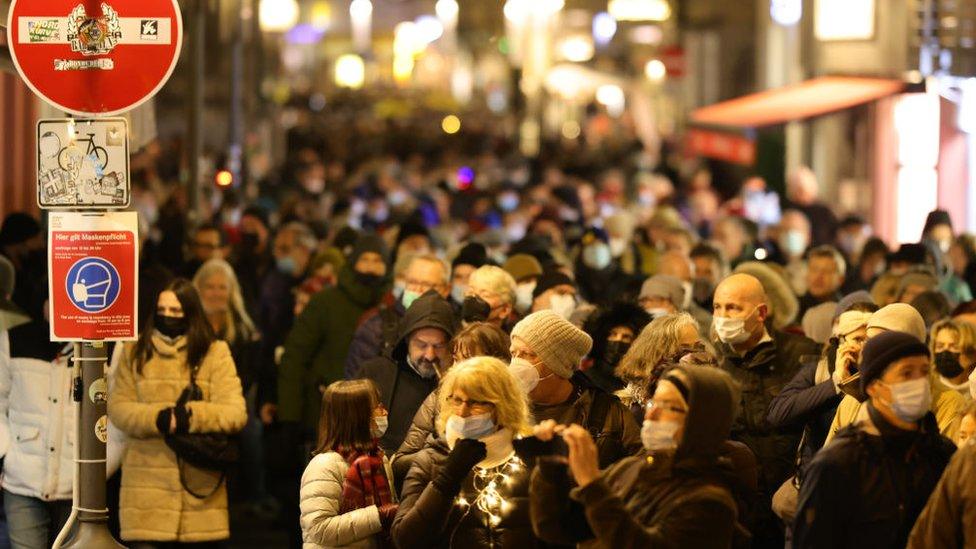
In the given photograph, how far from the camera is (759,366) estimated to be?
9805mm

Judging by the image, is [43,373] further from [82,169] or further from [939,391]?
[939,391]

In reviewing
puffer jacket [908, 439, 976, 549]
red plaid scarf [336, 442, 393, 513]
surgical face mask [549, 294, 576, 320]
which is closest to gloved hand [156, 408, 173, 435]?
red plaid scarf [336, 442, 393, 513]

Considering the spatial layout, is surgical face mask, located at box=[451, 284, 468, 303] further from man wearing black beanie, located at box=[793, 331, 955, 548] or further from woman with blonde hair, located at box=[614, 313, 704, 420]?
man wearing black beanie, located at box=[793, 331, 955, 548]

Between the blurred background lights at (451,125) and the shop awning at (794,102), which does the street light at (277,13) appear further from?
the blurred background lights at (451,125)

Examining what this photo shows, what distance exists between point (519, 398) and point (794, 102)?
19041mm

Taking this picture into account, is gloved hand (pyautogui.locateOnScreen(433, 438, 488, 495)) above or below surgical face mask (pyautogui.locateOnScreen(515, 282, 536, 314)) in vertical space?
above

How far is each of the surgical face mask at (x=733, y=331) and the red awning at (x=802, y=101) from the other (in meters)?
13.3

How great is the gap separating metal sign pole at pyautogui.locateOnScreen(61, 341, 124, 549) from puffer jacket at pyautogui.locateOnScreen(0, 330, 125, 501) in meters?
1.02

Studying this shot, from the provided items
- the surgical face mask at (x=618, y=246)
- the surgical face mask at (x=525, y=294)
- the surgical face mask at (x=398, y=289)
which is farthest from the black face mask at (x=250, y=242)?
the surgical face mask at (x=525, y=294)

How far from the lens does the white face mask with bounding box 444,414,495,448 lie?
761 cm

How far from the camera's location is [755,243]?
64.4 ft

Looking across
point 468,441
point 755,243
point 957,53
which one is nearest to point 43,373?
point 468,441

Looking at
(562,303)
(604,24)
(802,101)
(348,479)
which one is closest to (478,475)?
(348,479)

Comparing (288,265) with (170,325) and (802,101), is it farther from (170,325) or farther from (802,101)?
(802,101)
